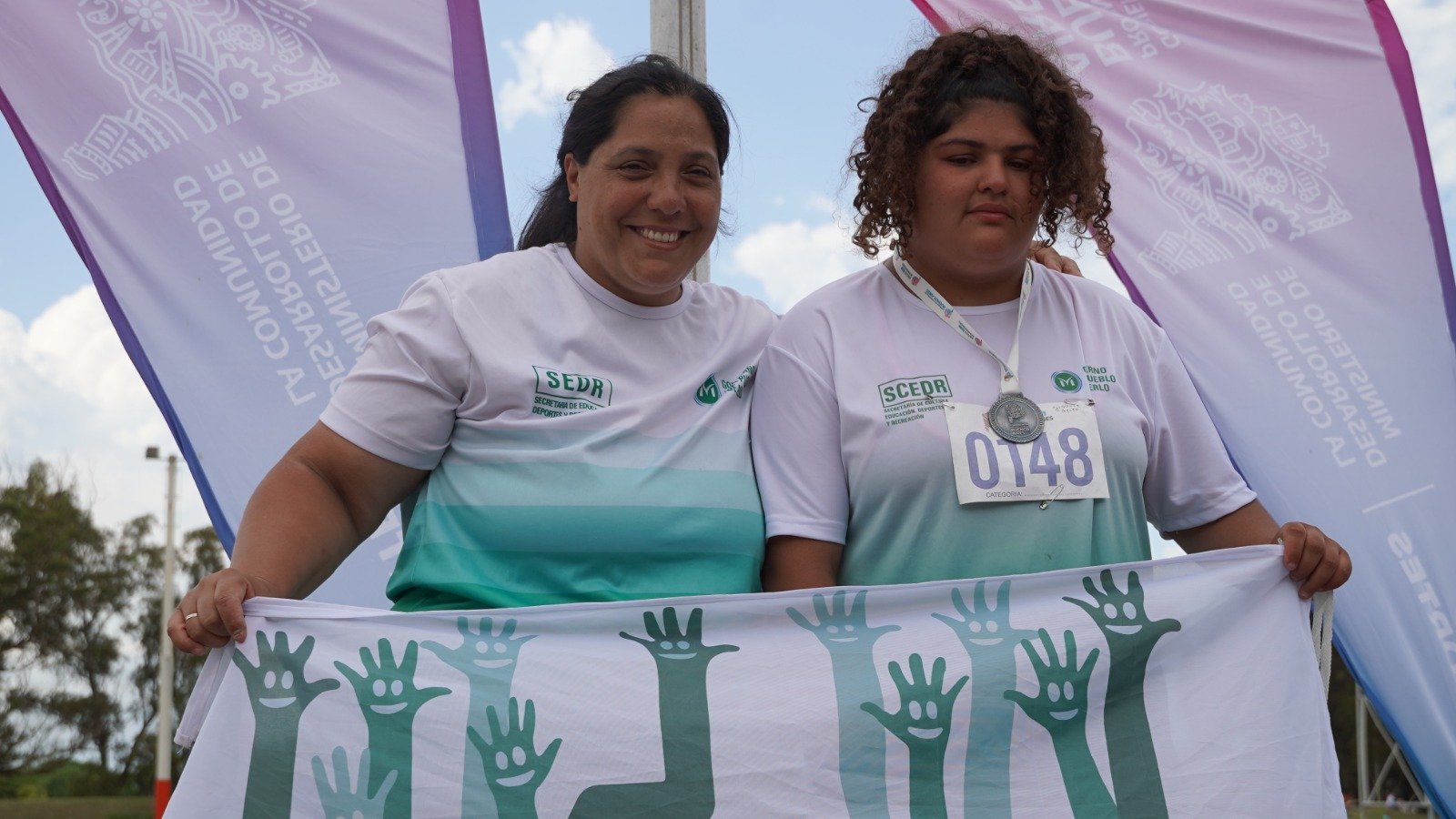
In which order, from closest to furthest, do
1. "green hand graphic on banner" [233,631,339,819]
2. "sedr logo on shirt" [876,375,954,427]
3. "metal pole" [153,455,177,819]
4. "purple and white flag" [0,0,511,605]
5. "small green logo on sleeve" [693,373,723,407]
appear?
1. "green hand graphic on banner" [233,631,339,819]
2. "sedr logo on shirt" [876,375,954,427]
3. "small green logo on sleeve" [693,373,723,407]
4. "purple and white flag" [0,0,511,605]
5. "metal pole" [153,455,177,819]

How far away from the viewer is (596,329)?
116 inches

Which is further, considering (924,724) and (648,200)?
(648,200)

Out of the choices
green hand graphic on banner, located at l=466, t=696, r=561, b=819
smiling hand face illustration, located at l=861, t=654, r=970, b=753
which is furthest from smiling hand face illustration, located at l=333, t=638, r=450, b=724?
smiling hand face illustration, located at l=861, t=654, r=970, b=753

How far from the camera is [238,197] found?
454 cm

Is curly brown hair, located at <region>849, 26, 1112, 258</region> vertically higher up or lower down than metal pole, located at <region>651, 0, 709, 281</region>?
lower down

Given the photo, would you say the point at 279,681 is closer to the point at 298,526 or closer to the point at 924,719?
the point at 298,526

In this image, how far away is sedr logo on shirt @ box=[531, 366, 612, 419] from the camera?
2779 mm

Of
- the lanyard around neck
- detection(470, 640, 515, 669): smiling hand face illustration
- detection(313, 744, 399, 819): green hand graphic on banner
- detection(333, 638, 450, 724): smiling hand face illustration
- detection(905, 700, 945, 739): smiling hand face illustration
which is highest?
the lanyard around neck

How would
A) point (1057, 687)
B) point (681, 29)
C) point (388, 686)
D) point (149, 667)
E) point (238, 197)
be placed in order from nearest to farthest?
point (388, 686) → point (1057, 687) → point (238, 197) → point (681, 29) → point (149, 667)

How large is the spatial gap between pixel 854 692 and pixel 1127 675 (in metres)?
0.53

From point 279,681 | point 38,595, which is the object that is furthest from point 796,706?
point 38,595

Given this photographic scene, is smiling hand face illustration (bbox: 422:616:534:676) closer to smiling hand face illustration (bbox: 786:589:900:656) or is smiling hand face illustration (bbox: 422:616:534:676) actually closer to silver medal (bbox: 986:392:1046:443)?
smiling hand face illustration (bbox: 786:589:900:656)

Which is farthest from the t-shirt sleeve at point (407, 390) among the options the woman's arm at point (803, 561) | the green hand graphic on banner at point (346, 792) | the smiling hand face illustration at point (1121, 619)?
the smiling hand face illustration at point (1121, 619)

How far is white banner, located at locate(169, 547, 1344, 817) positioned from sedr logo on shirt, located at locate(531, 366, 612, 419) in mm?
395
